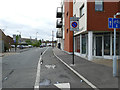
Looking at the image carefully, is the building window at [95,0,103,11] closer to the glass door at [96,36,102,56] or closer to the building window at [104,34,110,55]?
the building window at [104,34,110,55]

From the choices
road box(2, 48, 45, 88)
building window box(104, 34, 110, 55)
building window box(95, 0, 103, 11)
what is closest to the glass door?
building window box(104, 34, 110, 55)

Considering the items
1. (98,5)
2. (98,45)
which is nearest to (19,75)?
(98,45)

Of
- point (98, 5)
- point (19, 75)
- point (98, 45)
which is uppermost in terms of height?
point (98, 5)

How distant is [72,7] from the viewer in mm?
17109

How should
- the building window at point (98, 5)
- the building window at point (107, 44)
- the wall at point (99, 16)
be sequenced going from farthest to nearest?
the building window at point (107, 44), the building window at point (98, 5), the wall at point (99, 16)

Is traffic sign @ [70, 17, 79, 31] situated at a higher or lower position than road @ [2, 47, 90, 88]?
higher

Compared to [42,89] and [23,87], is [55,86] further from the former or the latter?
[23,87]

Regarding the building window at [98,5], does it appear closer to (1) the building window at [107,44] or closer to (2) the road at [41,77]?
(1) the building window at [107,44]

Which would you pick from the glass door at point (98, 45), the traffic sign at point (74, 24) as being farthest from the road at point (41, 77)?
the glass door at point (98, 45)

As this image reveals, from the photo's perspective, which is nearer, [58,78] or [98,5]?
[58,78]

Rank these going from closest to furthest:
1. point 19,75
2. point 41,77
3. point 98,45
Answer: point 41,77 → point 19,75 → point 98,45

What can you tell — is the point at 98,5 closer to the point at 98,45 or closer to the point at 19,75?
the point at 98,45

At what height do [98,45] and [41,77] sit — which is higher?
[98,45]

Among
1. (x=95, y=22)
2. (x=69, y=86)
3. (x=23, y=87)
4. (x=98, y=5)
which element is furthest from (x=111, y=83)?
(x=98, y=5)
